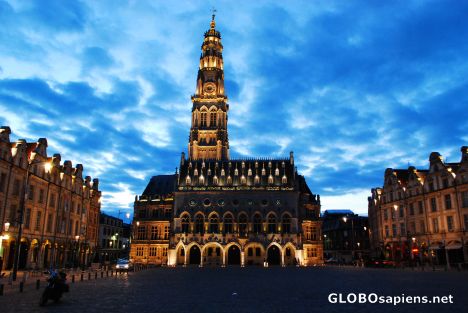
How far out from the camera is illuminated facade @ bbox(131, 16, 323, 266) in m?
73.0

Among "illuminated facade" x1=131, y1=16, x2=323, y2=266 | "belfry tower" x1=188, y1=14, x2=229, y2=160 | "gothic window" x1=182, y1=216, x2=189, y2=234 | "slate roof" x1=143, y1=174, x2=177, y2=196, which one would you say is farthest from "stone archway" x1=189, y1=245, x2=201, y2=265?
"belfry tower" x1=188, y1=14, x2=229, y2=160

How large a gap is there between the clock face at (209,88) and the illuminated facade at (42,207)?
144 ft

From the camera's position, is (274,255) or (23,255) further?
(274,255)

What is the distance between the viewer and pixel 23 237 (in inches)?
1687

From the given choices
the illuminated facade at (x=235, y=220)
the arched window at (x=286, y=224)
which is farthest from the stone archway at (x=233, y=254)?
the arched window at (x=286, y=224)

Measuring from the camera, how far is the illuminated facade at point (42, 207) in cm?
4056

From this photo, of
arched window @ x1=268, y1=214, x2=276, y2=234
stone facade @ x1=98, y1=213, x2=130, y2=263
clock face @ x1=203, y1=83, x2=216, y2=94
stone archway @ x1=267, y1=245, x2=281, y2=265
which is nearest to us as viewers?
arched window @ x1=268, y1=214, x2=276, y2=234

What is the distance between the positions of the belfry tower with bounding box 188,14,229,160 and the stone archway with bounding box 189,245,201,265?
2387cm

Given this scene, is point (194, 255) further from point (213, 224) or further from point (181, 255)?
point (213, 224)

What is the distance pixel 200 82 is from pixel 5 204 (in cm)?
6810

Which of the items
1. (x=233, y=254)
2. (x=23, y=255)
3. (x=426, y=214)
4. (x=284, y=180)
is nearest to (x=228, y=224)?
(x=233, y=254)

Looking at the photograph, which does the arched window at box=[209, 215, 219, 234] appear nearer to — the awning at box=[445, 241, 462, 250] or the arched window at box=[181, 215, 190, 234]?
the arched window at box=[181, 215, 190, 234]

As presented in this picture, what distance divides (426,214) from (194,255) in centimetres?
4263

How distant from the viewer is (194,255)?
250 feet
